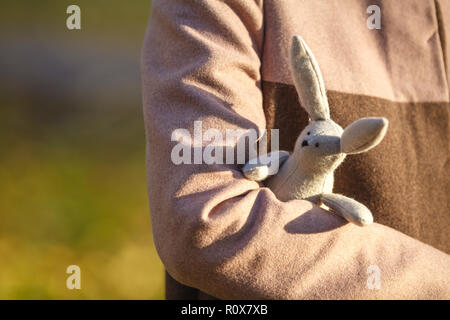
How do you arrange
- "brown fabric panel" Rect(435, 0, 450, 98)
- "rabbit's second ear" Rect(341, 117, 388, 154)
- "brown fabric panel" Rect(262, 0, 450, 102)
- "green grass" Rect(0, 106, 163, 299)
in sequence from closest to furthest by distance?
"rabbit's second ear" Rect(341, 117, 388, 154) → "brown fabric panel" Rect(262, 0, 450, 102) → "brown fabric panel" Rect(435, 0, 450, 98) → "green grass" Rect(0, 106, 163, 299)

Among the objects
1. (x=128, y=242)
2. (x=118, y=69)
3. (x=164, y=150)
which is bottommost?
(x=128, y=242)

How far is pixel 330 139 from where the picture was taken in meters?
0.56

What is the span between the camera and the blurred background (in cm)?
155

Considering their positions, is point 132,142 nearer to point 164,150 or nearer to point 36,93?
point 36,93

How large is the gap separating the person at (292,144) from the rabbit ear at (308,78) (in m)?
0.09

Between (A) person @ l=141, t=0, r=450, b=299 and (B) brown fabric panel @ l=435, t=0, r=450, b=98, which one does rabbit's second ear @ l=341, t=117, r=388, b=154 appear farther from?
(B) brown fabric panel @ l=435, t=0, r=450, b=98

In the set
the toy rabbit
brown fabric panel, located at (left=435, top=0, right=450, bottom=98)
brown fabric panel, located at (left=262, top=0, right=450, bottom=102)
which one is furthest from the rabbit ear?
brown fabric panel, located at (left=435, top=0, right=450, bottom=98)

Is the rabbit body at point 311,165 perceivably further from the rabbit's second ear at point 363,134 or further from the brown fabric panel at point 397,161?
the brown fabric panel at point 397,161

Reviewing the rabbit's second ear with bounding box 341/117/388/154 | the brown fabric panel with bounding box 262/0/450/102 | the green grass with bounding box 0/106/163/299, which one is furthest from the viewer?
the green grass with bounding box 0/106/163/299

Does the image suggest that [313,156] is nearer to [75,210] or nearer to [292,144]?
[292,144]

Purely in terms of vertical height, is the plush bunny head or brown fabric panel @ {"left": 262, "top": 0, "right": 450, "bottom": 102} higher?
brown fabric panel @ {"left": 262, "top": 0, "right": 450, "bottom": 102}

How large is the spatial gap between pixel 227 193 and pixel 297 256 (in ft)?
0.41

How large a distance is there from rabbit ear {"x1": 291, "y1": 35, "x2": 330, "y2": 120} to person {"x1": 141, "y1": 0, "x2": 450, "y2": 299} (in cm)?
9

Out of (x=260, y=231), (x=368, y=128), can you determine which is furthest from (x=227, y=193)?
(x=368, y=128)
